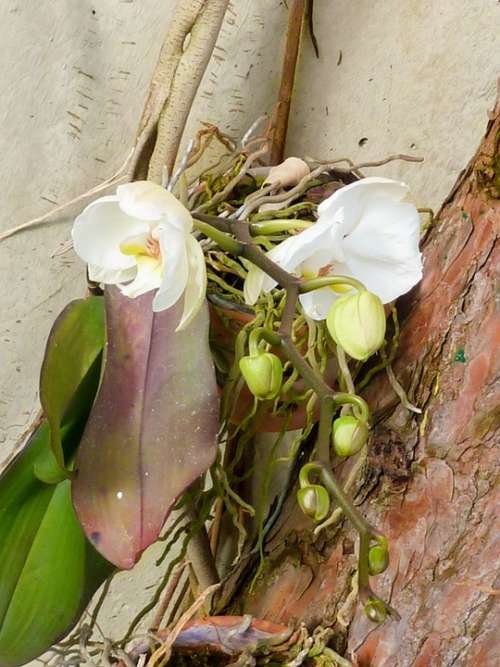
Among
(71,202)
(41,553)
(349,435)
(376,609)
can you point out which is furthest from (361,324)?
(71,202)

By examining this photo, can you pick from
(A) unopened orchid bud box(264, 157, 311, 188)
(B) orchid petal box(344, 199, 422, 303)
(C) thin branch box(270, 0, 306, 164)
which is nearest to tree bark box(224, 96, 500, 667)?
(B) orchid petal box(344, 199, 422, 303)

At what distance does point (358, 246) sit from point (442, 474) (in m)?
0.18

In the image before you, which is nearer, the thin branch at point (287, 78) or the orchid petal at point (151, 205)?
the orchid petal at point (151, 205)

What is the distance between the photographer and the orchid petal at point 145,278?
0.48m

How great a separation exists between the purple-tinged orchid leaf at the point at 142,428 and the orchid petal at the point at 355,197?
14cm

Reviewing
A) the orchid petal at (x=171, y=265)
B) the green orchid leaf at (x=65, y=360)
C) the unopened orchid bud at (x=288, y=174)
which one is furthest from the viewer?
the unopened orchid bud at (x=288, y=174)

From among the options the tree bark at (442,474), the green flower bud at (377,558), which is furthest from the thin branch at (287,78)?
the green flower bud at (377,558)

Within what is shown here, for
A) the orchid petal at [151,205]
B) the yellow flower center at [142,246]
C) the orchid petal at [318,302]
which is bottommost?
the orchid petal at [318,302]

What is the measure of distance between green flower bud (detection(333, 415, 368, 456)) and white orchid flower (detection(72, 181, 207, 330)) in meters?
0.12

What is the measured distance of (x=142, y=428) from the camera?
0.56 metres

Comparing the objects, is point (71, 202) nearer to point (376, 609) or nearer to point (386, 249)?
point (386, 249)

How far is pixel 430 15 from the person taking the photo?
848 mm

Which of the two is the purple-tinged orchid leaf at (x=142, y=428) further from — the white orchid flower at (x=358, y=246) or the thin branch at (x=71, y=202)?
the thin branch at (x=71, y=202)

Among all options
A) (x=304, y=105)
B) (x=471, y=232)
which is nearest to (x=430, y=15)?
(x=304, y=105)
